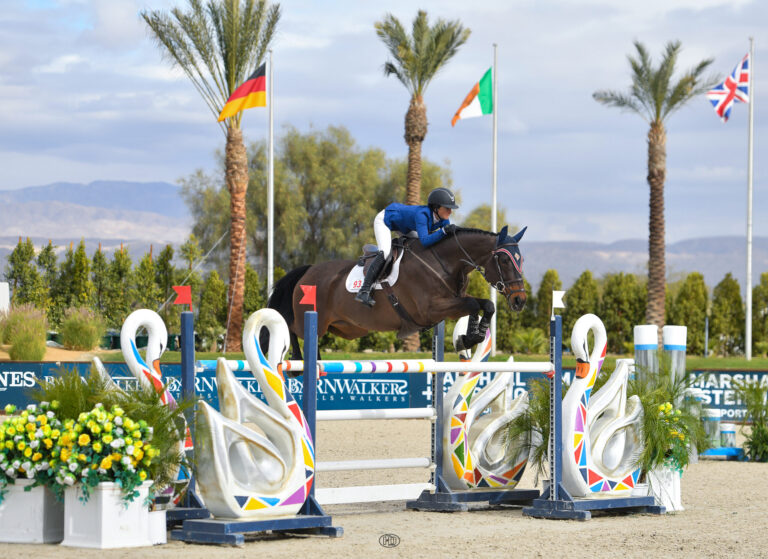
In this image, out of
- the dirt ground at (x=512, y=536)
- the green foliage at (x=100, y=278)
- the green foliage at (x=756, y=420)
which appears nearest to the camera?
the dirt ground at (x=512, y=536)

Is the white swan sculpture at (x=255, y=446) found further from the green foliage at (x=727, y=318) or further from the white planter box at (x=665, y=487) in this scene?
the green foliage at (x=727, y=318)

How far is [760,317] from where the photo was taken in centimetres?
3262

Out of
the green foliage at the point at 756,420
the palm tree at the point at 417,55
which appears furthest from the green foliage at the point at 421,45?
the green foliage at the point at 756,420

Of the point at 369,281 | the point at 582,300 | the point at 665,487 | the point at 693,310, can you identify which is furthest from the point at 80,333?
the point at 693,310

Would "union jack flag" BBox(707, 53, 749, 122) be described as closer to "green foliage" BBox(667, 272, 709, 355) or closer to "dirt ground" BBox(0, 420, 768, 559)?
"green foliage" BBox(667, 272, 709, 355)

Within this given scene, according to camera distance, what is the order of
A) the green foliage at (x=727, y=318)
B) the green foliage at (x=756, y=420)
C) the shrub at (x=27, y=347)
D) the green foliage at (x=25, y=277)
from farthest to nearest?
1. the green foliage at (x=727, y=318)
2. the green foliage at (x=25, y=277)
3. the shrub at (x=27, y=347)
4. the green foliage at (x=756, y=420)

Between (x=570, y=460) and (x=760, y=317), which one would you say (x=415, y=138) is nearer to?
(x=760, y=317)

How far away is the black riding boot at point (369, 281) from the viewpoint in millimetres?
7762

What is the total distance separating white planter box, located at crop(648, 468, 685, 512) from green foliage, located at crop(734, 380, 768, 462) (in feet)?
16.8

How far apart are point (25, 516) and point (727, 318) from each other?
29343 millimetres

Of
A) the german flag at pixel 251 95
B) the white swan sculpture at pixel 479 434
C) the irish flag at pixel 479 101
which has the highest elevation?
the irish flag at pixel 479 101

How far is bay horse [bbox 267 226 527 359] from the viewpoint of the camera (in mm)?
7363

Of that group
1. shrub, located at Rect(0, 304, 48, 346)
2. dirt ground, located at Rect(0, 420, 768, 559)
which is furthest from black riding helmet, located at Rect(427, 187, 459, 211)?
shrub, located at Rect(0, 304, 48, 346)

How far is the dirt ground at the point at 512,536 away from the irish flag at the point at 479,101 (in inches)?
605
